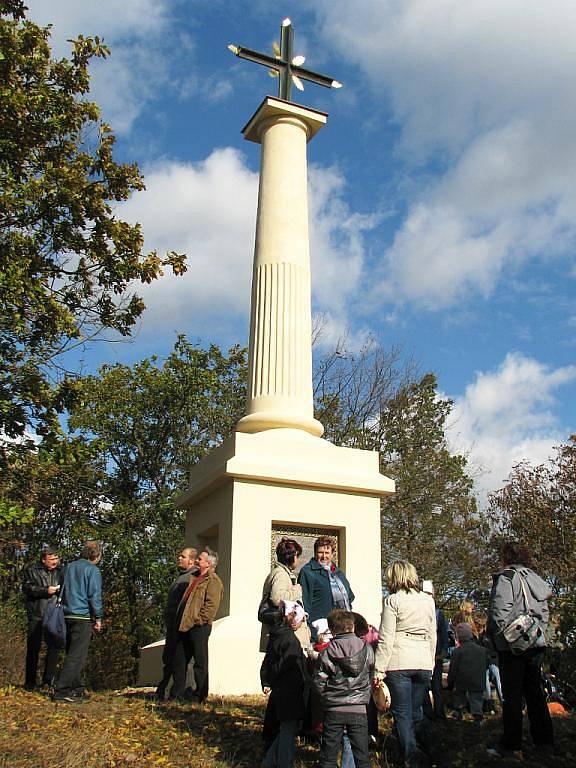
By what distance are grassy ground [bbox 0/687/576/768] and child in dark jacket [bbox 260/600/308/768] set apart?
52cm

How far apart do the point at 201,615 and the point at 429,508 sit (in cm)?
1742

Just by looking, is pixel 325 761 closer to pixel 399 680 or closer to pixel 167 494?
pixel 399 680

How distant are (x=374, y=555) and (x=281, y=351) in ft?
10.8

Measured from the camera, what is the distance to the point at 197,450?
23.5m

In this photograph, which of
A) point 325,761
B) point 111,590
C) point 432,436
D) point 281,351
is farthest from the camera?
point 432,436

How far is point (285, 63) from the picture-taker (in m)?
14.1

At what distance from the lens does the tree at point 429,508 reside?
2433cm

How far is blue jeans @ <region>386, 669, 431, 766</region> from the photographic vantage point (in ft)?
18.6

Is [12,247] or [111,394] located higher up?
[111,394]

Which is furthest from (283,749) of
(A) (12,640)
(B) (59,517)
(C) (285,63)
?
(B) (59,517)

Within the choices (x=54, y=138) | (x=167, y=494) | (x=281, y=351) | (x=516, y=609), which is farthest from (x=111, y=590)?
(x=516, y=609)

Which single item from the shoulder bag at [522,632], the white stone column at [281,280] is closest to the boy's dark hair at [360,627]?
the shoulder bag at [522,632]

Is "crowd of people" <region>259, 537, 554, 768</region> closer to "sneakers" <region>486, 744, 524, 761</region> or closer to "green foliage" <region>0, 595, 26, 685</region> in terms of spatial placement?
"sneakers" <region>486, 744, 524, 761</region>

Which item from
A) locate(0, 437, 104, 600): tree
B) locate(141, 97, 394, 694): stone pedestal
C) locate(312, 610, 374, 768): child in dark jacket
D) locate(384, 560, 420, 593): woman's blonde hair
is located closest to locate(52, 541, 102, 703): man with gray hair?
locate(141, 97, 394, 694): stone pedestal
